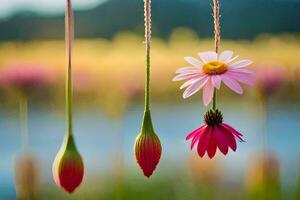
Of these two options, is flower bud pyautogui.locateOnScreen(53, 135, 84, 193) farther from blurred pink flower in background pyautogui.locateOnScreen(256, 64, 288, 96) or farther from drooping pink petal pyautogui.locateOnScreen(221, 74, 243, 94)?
blurred pink flower in background pyautogui.locateOnScreen(256, 64, 288, 96)

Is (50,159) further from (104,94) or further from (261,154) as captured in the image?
(261,154)

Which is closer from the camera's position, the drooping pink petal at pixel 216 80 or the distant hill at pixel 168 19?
the drooping pink petal at pixel 216 80

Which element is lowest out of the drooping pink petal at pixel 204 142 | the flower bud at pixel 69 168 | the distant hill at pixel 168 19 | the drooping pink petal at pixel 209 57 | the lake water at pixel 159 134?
the lake water at pixel 159 134

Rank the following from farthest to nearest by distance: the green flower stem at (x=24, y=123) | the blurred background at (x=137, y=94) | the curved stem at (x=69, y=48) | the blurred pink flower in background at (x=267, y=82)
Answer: the blurred background at (x=137, y=94), the blurred pink flower in background at (x=267, y=82), the green flower stem at (x=24, y=123), the curved stem at (x=69, y=48)

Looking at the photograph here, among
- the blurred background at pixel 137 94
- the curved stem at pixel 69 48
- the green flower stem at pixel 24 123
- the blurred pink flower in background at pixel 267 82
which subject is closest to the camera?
the curved stem at pixel 69 48

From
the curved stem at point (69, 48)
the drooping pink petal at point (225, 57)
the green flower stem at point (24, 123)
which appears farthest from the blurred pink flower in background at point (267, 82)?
the curved stem at point (69, 48)

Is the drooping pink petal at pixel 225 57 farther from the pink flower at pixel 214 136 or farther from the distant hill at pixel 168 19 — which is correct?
the distant hill at pixel 168 19
